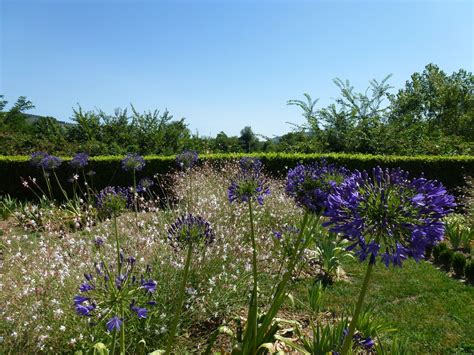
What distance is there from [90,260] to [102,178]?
410 inches

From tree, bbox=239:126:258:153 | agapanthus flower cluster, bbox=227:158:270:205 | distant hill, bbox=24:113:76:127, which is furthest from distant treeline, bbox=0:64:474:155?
agapanthus flower cluster, bbox=227:158:270:205

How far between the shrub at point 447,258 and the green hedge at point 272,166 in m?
6.89

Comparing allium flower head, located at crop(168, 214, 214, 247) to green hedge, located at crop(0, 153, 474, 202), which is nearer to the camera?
allium flower head, located at crop(168, 214, 214, 247)

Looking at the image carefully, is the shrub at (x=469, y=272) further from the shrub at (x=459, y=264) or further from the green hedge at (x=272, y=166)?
the green hedge at (x=272, y=166)

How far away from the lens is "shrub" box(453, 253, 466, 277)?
22.1 ft

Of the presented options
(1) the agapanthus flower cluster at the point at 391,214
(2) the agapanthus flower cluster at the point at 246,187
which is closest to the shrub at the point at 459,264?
(2) the agapanthus flower cluster at the point at 246,187

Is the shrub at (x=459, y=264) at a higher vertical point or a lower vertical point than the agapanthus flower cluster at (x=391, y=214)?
lower

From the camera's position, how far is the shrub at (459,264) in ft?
22.1

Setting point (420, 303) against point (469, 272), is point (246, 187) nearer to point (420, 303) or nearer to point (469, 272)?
point (420, 303)

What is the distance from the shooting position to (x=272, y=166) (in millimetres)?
14281

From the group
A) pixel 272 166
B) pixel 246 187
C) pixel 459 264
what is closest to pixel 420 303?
pixel 459 264

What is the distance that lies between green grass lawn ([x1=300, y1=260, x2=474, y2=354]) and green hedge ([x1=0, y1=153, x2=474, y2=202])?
721 cm

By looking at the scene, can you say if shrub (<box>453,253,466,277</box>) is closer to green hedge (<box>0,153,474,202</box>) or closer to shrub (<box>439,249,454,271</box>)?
shrub (<box>439,249,454,271</box>)

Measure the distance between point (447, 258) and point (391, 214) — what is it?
6.24m
